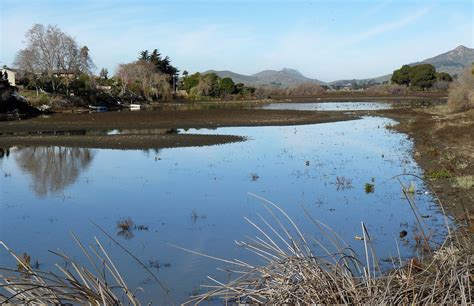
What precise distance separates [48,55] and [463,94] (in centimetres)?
4942

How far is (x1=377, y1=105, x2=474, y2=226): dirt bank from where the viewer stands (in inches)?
483

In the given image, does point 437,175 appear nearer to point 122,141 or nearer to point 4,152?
point 122,141

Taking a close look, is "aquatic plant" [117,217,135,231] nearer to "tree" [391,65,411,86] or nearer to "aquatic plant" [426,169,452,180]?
"aquatic plant" [426,169,452,180]

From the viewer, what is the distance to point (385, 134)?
1309 inches

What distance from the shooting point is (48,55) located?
6362cm

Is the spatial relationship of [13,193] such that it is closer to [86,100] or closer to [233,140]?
[233,140]

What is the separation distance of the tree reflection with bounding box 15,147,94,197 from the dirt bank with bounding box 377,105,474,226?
38.4 feet

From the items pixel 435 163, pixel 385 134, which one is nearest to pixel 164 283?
pixel 435 163

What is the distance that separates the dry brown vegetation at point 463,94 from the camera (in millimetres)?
42938

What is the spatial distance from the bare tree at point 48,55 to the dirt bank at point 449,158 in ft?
151

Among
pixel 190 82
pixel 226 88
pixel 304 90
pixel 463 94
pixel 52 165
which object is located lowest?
pixel 52 165

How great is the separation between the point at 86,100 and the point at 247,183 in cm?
5394

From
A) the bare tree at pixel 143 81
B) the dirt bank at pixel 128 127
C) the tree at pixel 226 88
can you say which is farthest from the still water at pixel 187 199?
the tree at pixel 226 88

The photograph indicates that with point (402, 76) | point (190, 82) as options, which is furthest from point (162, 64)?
point (402, 76)
